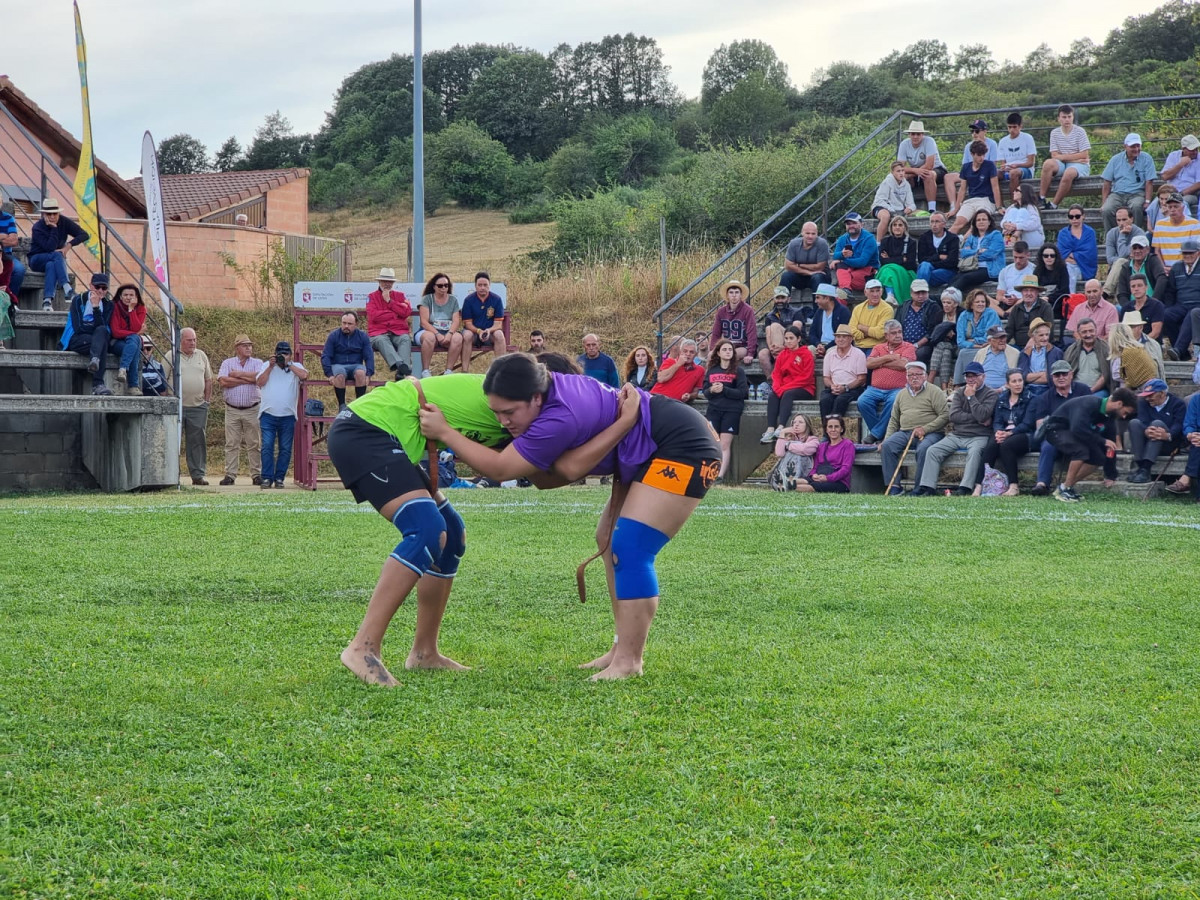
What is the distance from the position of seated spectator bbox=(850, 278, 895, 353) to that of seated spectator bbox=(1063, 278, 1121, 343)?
7.68 feet

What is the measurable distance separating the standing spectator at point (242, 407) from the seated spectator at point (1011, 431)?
9.46 meters

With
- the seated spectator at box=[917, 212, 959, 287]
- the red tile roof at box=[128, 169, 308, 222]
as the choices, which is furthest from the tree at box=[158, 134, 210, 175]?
the seated spectator at box=[917, 212, 959, 287]

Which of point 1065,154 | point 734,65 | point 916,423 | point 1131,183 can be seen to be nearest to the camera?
point 916,423

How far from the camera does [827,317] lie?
17.4 metres

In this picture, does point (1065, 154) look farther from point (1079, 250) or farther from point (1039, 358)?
point (1039, 358)

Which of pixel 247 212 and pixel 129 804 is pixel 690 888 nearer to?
pixel 129 804

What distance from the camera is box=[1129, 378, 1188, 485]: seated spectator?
44.0 feet

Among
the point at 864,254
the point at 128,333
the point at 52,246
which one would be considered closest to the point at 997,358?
the point at 864,254

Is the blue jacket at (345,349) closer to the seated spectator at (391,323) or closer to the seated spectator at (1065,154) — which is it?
the seated spectator at (391,323)

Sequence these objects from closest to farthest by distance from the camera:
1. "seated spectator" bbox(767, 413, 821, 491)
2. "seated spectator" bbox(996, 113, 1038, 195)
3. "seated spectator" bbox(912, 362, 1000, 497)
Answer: "seated spectator" bbox(912, 362, 1000, 497) → "seated spectator" bbox(767, 413, 821, 491) → "seated spectator" bbox(996, 113, 1038, 195)

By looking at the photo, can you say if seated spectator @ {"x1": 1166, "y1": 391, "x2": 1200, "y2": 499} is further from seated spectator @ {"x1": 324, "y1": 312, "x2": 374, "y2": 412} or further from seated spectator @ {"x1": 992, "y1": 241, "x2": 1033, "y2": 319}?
seated spectator @ {"x1": 324, "y1": 312, "x2": 374, "y2": 412}

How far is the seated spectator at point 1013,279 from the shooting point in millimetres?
16156

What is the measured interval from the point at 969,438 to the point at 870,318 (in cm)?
254

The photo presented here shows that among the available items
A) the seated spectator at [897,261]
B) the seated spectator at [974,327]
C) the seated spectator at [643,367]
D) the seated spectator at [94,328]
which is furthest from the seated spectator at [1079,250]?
the seated spectator at [94,328]
